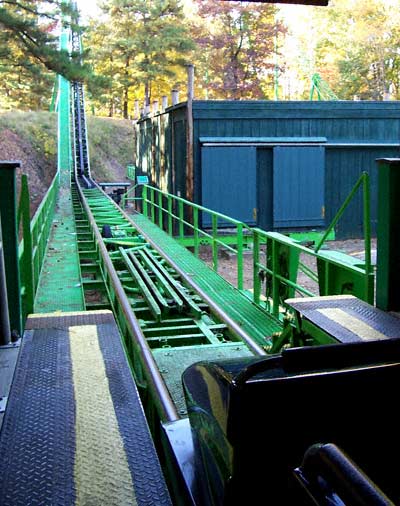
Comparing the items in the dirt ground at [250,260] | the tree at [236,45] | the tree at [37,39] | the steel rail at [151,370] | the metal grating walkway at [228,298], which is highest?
the tree at [236,45]

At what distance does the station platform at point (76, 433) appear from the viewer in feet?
5.58

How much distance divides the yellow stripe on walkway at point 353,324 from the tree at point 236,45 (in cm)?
3316

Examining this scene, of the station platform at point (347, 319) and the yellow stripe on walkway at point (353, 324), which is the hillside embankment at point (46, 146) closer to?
the station platform at point (347, 319)

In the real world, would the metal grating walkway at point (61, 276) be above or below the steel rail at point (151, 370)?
above

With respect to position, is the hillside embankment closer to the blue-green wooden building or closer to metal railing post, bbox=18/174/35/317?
the blue-green wooden building

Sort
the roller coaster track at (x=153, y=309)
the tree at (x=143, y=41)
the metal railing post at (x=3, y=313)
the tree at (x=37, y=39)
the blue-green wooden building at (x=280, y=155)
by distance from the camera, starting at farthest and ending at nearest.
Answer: the tree at (x=143, y=41) → the tree at (x=37, y=39) → the blue-green wooden building at (x=280, y=155) → the roller coaster track at (x=153, y=309) → the metal railing post at (x=3, y=313)

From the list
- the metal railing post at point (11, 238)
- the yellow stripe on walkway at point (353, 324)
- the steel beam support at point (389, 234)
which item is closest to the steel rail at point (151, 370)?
the metal railing post at point (11, 238)

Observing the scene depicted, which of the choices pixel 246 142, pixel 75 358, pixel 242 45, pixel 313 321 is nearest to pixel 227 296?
pixel 313 321

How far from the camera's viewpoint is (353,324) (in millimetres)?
3477

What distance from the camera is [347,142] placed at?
51.6 feet

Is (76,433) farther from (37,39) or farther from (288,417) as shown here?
(37,39)

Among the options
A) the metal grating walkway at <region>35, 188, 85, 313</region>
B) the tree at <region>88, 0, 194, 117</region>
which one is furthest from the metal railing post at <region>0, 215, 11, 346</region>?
the tree at <region>88, 0, 194, 117</region>

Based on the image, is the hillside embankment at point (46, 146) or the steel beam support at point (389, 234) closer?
the steel beam support at point (389, 234)

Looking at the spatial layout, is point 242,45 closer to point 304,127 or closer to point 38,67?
point 38,67
